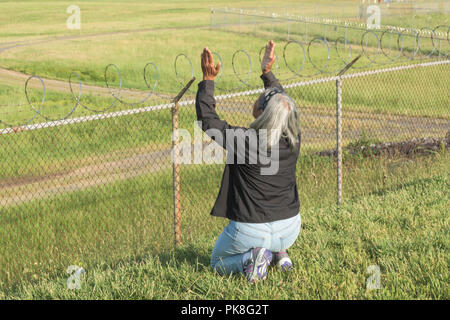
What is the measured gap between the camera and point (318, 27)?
46594 mm

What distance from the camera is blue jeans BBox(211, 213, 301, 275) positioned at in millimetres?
4480

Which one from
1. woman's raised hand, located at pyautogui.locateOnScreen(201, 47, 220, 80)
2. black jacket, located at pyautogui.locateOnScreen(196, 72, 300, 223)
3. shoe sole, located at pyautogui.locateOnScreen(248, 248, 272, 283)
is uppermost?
woman's raised hand, located at pyautogui.locateOnScreen(201, 47, 220, 80)

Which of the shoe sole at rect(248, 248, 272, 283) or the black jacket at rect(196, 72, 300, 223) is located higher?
the black jacket at rect(196, 72, 300, 223)

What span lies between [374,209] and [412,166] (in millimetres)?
3088

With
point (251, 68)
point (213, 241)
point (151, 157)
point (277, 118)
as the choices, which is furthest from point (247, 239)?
point (251, 68)

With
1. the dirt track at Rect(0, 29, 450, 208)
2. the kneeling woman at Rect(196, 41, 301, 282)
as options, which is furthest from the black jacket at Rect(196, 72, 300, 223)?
the dirt track at Rect(0, 29, 450, 208)

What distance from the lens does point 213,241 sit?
607 cm

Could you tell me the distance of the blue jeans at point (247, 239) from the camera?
4480mm

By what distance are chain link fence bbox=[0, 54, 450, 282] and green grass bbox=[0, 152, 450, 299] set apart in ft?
0.15

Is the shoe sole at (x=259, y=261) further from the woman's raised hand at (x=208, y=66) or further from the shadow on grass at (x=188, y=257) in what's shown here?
the woman's raised hand at (x=208, y=66)

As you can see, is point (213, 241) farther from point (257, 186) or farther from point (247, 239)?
point (257, 186)

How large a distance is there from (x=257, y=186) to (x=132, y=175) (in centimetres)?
779

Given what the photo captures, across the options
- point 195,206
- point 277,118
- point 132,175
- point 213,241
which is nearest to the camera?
point 277,118

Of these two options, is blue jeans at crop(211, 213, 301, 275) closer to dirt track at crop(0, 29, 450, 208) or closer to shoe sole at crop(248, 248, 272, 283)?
shoe sole at crop(248, 248, 272, 283)
